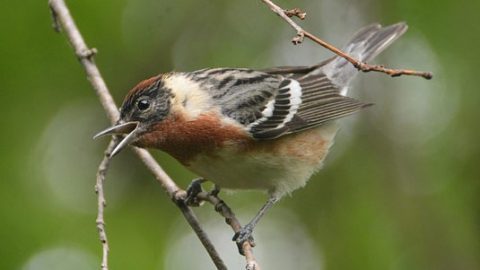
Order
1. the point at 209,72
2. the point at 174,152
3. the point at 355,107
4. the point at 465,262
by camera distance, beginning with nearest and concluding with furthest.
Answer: the point at 174,152 → the point at 209,72 → the point at 355,107 → the point at 465,262

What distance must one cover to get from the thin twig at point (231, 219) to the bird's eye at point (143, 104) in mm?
704

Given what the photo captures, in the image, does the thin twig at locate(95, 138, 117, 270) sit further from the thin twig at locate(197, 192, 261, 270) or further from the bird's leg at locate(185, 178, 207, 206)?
the thin twig at locate(197, 192, 261, 270)

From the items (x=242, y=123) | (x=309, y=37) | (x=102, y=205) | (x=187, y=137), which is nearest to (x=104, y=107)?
(x=187, y=137)

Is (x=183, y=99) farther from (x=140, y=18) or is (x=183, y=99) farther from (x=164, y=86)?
(x=140, y=18)

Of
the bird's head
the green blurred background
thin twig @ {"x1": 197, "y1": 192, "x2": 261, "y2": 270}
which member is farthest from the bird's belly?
the green blurred background

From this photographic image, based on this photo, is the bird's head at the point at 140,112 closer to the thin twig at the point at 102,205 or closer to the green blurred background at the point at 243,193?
the thin twig at the point at 102,205

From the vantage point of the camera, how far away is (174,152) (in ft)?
16.6

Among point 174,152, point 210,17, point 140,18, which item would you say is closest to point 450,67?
point 210,17

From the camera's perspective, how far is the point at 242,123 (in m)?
5.38

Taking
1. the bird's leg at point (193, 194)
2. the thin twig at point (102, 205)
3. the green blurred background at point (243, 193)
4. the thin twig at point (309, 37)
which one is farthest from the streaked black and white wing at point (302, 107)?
the thin twig at point (309, 37)

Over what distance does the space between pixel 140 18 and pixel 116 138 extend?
78.1 inches

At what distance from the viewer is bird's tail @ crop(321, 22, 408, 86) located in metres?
6.79

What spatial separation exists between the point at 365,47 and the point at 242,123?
79.6 inches

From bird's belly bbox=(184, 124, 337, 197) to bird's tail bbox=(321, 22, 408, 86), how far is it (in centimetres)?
80
